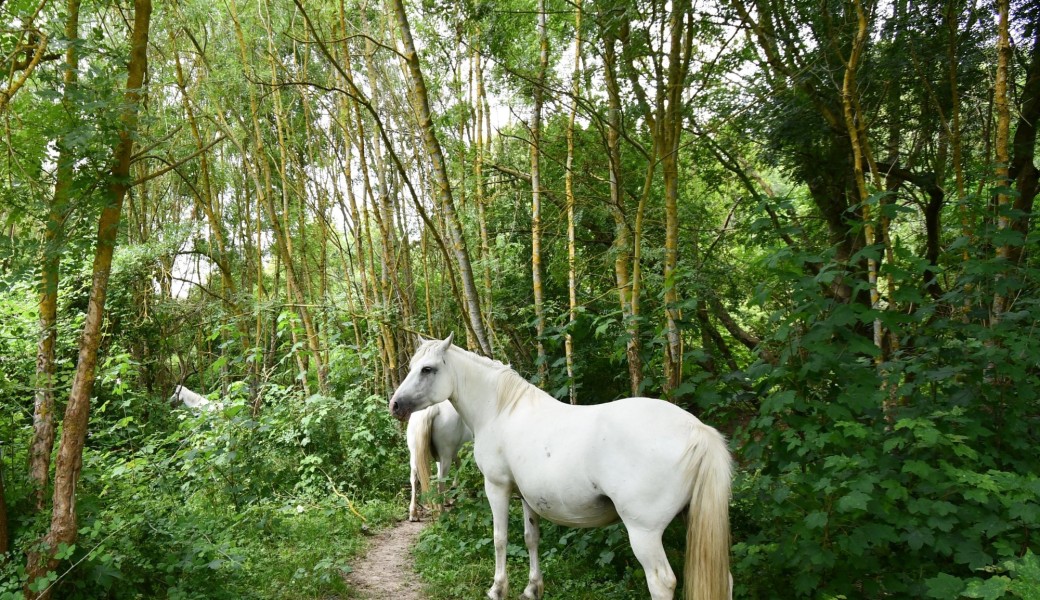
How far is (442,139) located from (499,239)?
65.0 inches

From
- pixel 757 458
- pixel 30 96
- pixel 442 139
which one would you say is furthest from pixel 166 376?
pixel 757 458

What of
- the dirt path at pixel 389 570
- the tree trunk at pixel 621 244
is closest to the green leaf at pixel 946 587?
the tree trunk at pixel 621 244

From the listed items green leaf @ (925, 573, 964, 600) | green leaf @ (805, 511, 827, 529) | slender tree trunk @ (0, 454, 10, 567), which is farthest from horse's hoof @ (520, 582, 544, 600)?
slender tree trunk @ (0, 454, 10, 567)

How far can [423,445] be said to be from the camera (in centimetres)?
572

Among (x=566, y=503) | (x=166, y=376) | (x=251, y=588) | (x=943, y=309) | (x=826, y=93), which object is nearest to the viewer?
(x=566, y=503)

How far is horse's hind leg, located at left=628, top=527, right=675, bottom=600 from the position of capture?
2768 mm

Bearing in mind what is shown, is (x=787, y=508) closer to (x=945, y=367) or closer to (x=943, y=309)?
(x=945, y=367)

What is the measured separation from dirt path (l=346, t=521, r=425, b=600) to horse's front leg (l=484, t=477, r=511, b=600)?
2.06 ft

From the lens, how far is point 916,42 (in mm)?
4969

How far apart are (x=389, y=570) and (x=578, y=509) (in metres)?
2.10

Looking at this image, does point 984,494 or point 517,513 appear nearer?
point 984,494

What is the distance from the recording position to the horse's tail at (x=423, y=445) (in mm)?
5684

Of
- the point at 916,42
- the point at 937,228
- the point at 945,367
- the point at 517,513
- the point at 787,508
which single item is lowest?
the point at 517,513

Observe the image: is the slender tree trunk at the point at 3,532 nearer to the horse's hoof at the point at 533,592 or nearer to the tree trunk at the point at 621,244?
the horse's hoof at the point at 533,592
